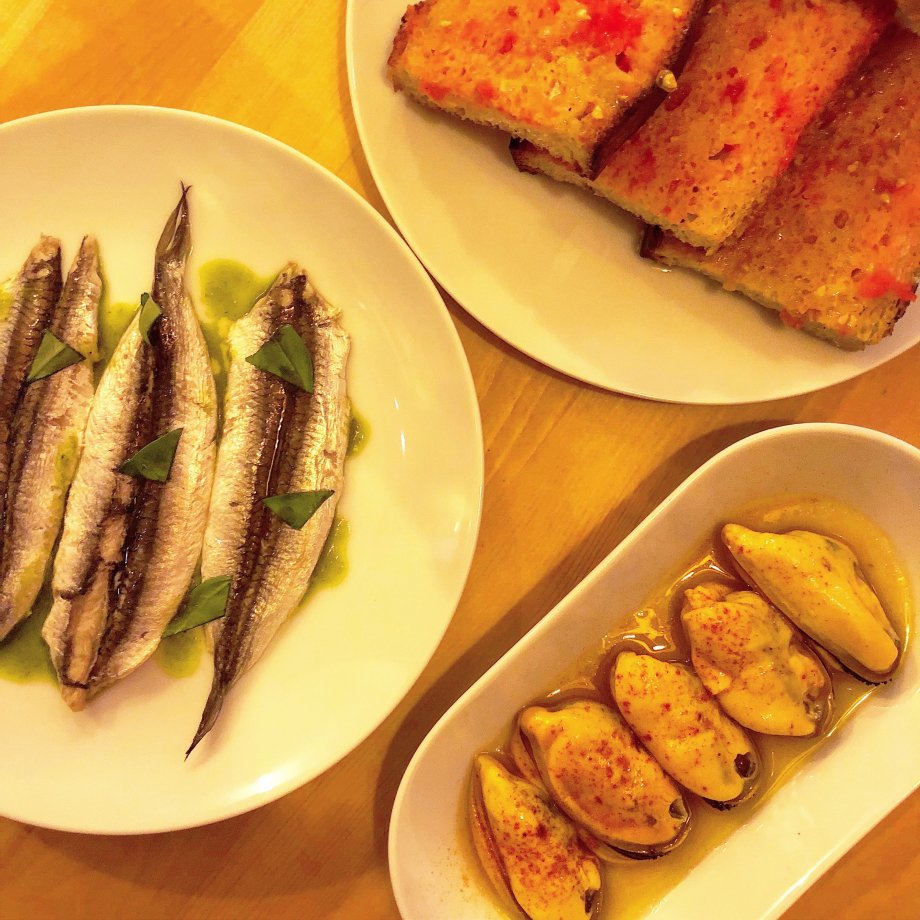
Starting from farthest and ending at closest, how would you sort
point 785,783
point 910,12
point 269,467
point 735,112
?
point 785,783 → point 269,467 → point 735,112 → point 910,12

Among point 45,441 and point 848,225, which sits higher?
point 848,225

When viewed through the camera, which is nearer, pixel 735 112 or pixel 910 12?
pixel 910 12

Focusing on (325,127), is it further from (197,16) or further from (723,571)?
(723,571)

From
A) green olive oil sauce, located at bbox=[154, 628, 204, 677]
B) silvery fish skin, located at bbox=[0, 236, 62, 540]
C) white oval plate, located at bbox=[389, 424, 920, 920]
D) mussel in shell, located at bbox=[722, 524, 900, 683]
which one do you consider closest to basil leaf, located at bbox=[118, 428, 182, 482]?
silvery fish skin, located at bbox=[0, 236, 62, 540]

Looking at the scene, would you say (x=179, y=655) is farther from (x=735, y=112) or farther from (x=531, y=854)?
(x=735, y=112)

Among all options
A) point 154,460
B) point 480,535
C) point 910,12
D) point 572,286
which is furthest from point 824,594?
point 154,460

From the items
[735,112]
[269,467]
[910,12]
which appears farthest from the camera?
[269,467]
